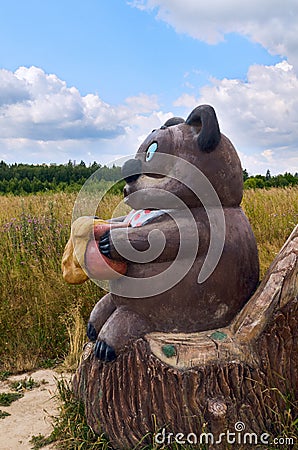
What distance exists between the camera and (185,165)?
259cm

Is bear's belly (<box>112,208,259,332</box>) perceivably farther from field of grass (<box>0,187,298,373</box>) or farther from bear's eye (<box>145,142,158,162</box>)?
field of grass (<box>0,187,298,373</box>)

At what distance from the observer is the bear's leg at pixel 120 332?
103 inches

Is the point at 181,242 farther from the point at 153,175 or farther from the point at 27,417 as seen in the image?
the point at 27,417

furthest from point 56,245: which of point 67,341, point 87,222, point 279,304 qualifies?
point 279,304

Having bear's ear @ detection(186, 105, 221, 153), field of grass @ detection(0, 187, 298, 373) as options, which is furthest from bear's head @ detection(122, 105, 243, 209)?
field of grass @ detection(0, 187, 298, 373)

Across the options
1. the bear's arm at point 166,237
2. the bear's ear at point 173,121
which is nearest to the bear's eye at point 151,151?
the bear's ear at point 173,121

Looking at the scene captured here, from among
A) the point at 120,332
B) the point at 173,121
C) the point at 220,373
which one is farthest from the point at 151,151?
the point at 220,373

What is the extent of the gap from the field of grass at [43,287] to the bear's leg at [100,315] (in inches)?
51.9

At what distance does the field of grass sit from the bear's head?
4.76 ft

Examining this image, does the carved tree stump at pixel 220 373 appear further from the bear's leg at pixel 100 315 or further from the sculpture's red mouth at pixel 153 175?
the sculpture's red mouth at pixel 153 175

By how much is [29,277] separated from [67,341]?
3.37 ft

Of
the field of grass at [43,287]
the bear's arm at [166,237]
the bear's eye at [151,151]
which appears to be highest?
the bear's eye at [151,151]

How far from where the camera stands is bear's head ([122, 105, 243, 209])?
2.58 m

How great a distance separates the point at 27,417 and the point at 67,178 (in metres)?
10.9
